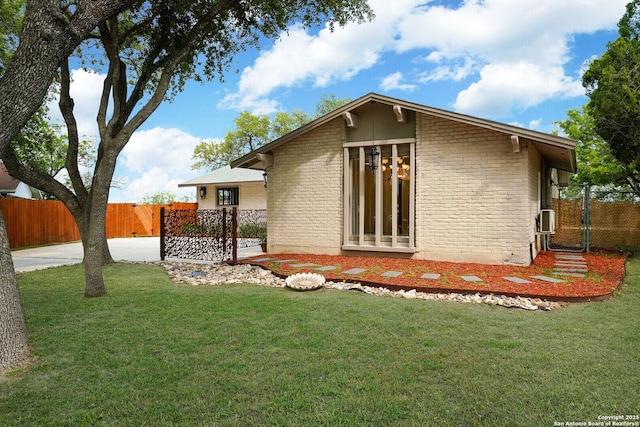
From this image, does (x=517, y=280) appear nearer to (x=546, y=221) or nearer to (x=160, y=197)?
(x=546, y=221)

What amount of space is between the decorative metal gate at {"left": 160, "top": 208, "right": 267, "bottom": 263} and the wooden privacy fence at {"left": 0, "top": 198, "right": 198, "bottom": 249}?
261 inches

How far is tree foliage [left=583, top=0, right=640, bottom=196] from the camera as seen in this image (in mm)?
11688

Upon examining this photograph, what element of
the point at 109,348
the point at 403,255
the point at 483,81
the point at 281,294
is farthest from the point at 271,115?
the point at 109,348

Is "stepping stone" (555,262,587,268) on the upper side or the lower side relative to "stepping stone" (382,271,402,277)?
upper

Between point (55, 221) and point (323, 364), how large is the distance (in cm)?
1893

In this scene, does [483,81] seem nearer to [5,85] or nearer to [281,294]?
[281,294]

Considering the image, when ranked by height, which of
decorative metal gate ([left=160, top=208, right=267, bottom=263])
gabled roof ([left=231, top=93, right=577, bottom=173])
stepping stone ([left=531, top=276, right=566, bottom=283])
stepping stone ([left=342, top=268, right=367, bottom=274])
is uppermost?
gabled roof ([left=231, top=93, right=577, bottom=173])

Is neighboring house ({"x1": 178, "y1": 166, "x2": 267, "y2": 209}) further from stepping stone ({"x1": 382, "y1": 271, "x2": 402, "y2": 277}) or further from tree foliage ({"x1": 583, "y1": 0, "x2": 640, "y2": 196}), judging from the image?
tree foliage ({"x1": 583, "y1": 0, "x2": 640, "y2": 196})

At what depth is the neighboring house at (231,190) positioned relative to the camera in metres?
20.8

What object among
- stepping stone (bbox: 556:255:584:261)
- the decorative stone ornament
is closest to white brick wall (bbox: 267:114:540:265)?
stepping stone (bbox: 556:255:584:261)

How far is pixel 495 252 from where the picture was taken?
8.75 m

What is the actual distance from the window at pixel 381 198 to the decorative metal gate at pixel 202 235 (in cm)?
298

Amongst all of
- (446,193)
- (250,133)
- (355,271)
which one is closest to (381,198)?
(446,193)

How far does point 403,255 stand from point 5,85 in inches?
320
